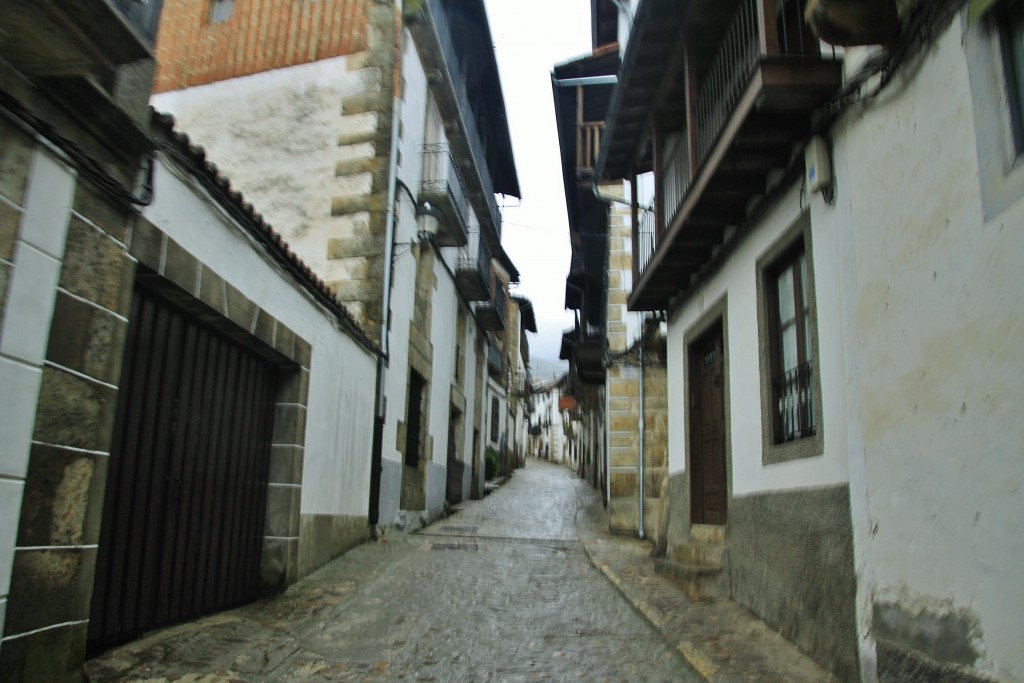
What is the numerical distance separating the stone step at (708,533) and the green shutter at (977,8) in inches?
184

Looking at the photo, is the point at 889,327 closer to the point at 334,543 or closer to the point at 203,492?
the point at 203,492

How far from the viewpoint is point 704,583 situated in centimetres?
643

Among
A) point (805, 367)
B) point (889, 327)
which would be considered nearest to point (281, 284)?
point (805, 367)

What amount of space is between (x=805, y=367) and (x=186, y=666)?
427 cm

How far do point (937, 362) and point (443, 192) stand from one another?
935cm

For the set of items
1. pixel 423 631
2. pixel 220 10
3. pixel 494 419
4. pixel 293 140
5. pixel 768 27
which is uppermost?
pixel 220 10

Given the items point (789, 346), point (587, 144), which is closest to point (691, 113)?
point (789, 346)

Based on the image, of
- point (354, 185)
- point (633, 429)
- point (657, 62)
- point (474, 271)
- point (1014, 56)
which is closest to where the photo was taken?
point (1014, 56)

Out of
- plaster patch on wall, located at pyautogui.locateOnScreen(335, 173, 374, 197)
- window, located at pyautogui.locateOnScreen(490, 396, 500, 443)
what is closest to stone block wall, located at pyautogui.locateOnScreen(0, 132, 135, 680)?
plaster patch on wall, located at pyautogui.locateOnScreen(335, 173, 374, 197)

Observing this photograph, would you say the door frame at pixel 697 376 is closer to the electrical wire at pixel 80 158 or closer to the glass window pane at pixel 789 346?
the glass window pane at pixel 789 346

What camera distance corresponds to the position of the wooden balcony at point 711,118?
185 inches

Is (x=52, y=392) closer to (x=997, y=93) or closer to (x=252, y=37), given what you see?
(x=997, y=93)

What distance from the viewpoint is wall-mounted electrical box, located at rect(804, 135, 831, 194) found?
4.67 m

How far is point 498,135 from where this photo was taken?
1845 cm
